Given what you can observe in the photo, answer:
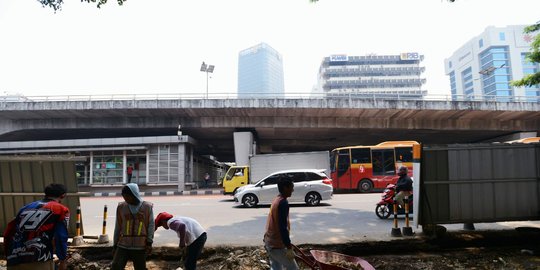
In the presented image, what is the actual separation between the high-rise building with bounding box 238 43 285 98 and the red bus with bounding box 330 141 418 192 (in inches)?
4498

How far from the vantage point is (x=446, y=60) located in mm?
142000

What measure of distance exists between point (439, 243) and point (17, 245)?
6757 millimetres

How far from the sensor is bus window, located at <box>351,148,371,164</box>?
19641 millimetres

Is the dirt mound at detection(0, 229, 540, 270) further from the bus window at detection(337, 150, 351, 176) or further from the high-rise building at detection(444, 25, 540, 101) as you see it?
the high-rise building at detection(444, 25, 540, 101)

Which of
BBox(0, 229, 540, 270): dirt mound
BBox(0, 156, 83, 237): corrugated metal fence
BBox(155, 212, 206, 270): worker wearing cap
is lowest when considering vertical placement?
BBox(0, 229, 540, 270): dirt mound

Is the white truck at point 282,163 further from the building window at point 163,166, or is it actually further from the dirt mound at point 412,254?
the dirt mound at point 412,254

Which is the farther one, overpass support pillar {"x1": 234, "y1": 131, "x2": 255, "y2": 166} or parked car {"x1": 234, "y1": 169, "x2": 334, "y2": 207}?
overpass support pillar {"x1": 234, "y1": 131, "x2": 255, "y2": 166}

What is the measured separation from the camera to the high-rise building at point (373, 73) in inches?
4213

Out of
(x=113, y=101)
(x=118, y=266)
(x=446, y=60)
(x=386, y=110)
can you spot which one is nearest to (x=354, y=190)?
(x=386, y=110)

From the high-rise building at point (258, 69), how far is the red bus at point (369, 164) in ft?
375

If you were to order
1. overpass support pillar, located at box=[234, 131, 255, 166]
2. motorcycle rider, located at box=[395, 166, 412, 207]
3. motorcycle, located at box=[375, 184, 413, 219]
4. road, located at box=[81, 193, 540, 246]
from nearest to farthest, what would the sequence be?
road, located at box=[81, 193, 540, 246], motorcycle rider, located at box=[395, 166, 412, 207], motorcycle, located at box=[375, 184, 413, 219], overpass support pillar, located at box=[234, 131, 255, 166]

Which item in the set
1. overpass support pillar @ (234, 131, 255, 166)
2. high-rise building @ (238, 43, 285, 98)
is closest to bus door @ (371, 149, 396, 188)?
overpass support pillar @ (234, 131, 255, 166)

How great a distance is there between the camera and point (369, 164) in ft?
64.2

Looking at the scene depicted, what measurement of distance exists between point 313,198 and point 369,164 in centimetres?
779
